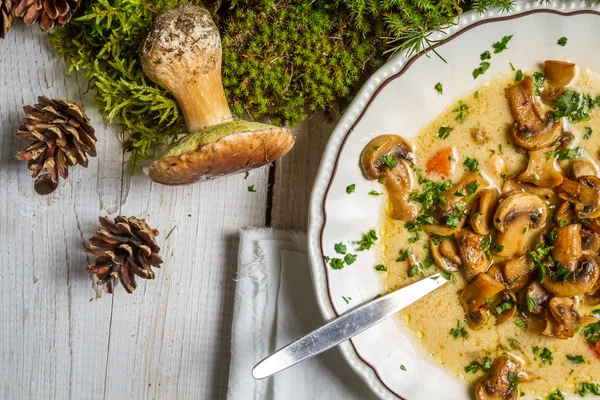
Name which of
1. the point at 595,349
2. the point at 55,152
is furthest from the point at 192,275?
the point at 595,349

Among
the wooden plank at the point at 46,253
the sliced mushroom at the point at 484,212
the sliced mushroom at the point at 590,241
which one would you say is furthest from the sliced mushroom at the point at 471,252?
the wooden plank at the point at 46,253

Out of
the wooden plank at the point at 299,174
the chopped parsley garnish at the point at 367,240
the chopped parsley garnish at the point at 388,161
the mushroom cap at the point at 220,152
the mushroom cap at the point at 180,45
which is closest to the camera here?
the mushroom cap at the point at 220,152

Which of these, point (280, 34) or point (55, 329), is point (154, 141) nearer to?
point (280, 34)

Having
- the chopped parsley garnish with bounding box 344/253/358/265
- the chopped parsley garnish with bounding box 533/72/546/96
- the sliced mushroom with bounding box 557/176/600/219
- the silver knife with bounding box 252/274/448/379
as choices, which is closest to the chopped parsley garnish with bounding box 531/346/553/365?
the sliced mushroom with bounding box 557/176/600/219

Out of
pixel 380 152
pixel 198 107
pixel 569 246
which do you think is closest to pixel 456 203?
pixel 380 152

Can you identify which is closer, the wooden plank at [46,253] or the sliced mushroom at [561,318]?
the sliced mushroom at [561,318]

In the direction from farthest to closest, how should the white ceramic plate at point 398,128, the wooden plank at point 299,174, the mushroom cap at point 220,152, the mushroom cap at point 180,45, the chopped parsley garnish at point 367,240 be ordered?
1. the wooden plank at point 299,174
2. the chopped parsley garnish at point 367,240
3. the white ceramic plate at point 398,128
4. the mushroom cap at point 180,45
5. the mushroom cap at point 220,152

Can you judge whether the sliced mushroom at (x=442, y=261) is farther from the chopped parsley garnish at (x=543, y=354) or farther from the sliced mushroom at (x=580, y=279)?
the chopped parsley garnish at (x=543, y=354)
